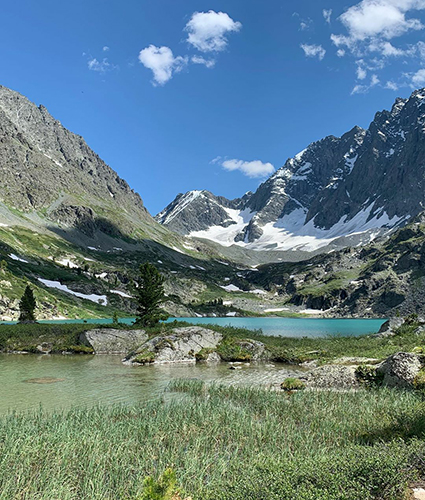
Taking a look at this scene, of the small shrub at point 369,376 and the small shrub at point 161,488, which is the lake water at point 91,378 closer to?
the small shrub at point 369,376

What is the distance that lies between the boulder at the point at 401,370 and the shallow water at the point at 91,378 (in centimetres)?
776

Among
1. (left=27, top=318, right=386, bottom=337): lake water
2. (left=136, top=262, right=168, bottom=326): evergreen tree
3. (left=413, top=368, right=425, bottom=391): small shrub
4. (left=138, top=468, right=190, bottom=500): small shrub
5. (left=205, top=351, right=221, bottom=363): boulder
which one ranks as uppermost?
(left=136, top=262, right=168, bottom=326): evergreen tree

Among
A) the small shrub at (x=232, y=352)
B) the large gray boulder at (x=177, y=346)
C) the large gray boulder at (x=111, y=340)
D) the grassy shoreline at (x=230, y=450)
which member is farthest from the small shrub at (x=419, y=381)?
the large gray boulder at (x=111, y=340)

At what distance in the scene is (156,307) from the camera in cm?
5453

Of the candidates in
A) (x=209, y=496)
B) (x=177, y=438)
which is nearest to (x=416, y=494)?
(x=209, y=496)

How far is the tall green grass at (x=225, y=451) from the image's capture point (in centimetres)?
713

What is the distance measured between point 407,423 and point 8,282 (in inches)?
5579

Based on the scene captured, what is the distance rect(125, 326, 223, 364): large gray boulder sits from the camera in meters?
37.4

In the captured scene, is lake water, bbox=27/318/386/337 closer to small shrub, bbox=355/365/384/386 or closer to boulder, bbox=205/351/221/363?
boulder, bbox=205/351/221/363

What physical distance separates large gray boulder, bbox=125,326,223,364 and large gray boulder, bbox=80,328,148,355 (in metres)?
4.66

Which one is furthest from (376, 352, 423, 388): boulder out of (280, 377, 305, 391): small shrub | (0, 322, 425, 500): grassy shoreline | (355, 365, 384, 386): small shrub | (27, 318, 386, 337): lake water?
(27, 318, 386, 337): lake water

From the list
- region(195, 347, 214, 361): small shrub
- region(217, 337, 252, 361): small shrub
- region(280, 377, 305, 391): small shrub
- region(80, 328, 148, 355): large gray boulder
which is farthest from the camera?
region(80, 328, 148, 355): large gray boulder

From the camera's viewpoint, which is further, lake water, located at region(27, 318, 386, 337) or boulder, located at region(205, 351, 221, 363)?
lake water, located at region(27, 318, 386, 337)

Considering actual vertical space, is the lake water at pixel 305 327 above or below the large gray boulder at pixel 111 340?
below
